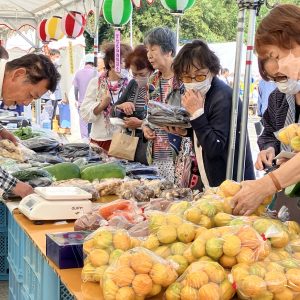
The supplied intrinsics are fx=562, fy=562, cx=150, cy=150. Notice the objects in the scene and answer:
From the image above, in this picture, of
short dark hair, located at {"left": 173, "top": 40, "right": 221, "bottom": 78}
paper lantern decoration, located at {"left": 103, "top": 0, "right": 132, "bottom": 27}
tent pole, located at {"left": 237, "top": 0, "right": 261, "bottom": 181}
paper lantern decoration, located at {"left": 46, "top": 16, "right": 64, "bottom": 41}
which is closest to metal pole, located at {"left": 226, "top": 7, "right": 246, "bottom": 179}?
tent pole, located at {"left": 237, "top": 0, "right": 261, "bottom": 181}

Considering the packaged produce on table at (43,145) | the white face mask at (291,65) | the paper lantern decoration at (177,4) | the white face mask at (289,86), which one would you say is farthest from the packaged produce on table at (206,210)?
the paper lantern decoration at (177,4)

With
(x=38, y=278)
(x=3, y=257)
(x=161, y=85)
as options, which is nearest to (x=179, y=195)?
(x=38, y=278)

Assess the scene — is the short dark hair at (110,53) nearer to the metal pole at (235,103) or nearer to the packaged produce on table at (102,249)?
the metal pole at (235,103)

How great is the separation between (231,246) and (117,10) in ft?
18.5

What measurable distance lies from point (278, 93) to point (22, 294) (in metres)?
1.69

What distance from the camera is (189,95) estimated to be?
9.88 feet

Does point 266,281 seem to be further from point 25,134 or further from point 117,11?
point 117,11

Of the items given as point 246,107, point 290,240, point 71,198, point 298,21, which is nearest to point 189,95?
point 246,107

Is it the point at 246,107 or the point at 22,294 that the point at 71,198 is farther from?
the point at 246,107

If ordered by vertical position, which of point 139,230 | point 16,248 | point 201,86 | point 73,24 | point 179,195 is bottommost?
point 16,248

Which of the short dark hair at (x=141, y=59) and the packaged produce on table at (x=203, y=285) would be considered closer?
the packaged produce on table at (x=203, y=285)

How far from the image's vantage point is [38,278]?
2.26 m

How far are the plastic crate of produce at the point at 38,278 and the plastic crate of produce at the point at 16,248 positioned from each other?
14 centimetres

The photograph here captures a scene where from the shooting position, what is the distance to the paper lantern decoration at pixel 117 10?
670 centimetres
